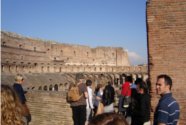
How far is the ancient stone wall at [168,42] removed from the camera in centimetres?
743

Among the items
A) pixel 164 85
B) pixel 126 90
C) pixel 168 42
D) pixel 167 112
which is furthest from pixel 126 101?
pixel 167 112

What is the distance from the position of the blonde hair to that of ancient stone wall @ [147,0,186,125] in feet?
17.9

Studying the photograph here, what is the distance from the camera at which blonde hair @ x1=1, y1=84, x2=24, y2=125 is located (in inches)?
97.3

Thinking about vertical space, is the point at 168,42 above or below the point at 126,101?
above

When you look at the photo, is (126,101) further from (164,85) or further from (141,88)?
(164,85)

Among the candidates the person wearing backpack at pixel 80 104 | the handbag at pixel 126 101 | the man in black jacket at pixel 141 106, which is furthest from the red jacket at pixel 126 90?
the man in black jacket at pixel 141 106

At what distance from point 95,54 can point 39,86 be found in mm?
39862

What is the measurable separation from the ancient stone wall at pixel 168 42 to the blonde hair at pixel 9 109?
17.9ft

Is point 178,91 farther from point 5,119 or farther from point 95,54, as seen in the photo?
point 95,54

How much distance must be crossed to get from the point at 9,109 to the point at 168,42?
5.65 meters

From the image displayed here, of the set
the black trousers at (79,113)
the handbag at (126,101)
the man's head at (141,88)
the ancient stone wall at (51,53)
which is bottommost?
the black trousers at (79,113)

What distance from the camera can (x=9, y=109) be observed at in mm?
2479

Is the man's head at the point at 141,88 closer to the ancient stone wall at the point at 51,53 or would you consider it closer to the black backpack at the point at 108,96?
the black backpack at the point at 108,96

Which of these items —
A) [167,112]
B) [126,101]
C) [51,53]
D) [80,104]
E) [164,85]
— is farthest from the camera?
[51,53]
